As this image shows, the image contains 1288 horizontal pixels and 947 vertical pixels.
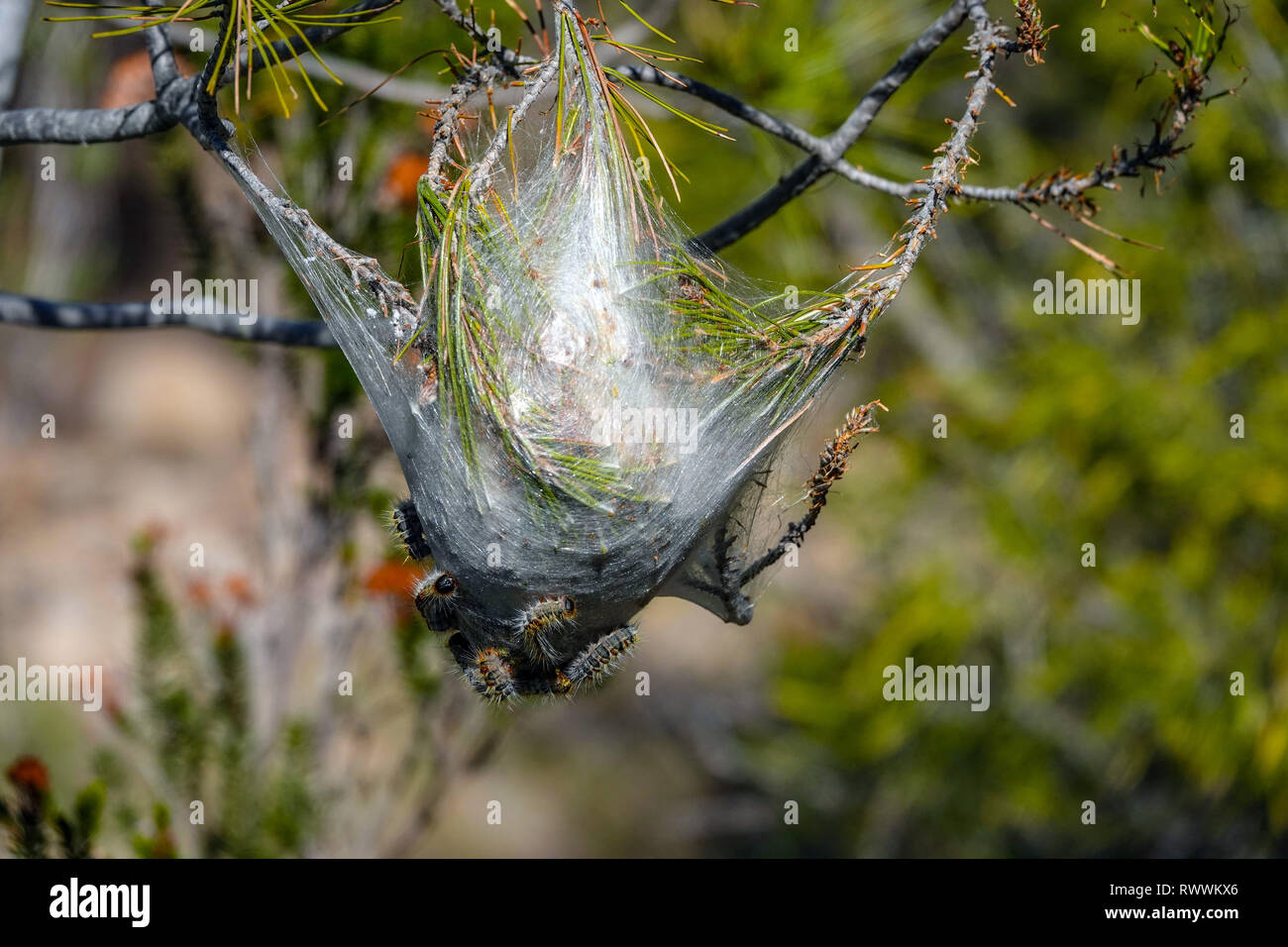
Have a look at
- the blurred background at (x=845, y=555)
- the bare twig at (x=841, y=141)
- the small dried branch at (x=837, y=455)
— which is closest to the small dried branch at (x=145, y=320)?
the blurred background at (x=845, y=555)

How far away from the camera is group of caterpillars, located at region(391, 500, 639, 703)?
1.33m

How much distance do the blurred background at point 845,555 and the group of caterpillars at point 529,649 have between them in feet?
1.51

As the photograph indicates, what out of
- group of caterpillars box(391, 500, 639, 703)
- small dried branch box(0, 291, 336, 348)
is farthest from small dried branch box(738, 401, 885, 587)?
small dried branch box(0, 291, 336, 348)

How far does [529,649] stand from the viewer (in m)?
1.37

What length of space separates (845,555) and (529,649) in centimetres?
594

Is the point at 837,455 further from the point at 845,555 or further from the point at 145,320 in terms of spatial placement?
the point at 845,555

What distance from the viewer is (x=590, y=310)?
1331mm

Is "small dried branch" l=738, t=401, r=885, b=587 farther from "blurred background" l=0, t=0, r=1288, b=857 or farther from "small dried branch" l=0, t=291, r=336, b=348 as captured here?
"small dried branch" l=0, t=291, r=336, b=348

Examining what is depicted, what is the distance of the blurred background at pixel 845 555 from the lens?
8.91ft

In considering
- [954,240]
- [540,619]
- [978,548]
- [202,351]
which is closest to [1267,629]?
[978,548]

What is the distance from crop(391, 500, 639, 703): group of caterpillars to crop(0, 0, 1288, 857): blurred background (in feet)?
1.51

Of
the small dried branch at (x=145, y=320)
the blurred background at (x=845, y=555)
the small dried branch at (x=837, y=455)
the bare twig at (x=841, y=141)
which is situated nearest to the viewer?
the small dried branch at (x=837, y=455)

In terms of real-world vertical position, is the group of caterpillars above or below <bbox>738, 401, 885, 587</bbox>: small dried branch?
below

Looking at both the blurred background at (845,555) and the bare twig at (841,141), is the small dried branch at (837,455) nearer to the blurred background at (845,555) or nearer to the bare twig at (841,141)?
the blurred background at (845,555)
